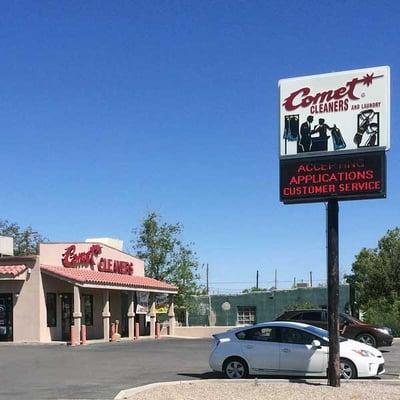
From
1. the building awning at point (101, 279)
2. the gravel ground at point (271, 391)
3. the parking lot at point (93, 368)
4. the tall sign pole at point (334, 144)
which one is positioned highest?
the tall sign pole at point (334, 144)

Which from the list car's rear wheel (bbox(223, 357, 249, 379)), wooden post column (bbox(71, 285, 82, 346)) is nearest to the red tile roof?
wooden post column (bbox(71, 285, 82, 346))

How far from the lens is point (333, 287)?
14.3 metres

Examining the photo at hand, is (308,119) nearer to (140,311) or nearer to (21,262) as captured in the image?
(21,262)

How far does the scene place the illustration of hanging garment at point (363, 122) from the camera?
14.1 m

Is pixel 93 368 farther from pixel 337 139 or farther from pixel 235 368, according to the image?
pixel 337 139

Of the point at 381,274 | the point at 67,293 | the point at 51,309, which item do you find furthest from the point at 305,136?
the point at 381,274

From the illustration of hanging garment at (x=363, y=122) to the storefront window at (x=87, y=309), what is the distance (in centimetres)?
2354

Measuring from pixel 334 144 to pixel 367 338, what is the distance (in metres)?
12.2

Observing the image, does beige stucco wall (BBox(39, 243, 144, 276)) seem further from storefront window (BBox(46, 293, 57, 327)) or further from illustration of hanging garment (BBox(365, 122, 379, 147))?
illustration of hanging garment (BBox(365, 122, 379, 147))

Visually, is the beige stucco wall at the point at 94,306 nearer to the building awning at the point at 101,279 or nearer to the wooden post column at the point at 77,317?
the building awning at the point at 101,279

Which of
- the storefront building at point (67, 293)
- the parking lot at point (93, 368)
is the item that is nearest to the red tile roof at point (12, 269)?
the storefront building at point (67, 293)

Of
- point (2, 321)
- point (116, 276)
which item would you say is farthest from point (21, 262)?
point (116, 276)

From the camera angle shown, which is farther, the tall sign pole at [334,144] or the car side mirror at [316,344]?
the car side mirror at [316,344]

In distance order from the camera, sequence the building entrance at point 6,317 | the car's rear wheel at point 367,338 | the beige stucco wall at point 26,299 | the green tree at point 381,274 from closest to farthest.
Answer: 1. the car's rear wheel at point 367,338
2. the beige stucco wall at point 26,299
3. the building entrance at point 6,317
4. the green tree at point 381,274
